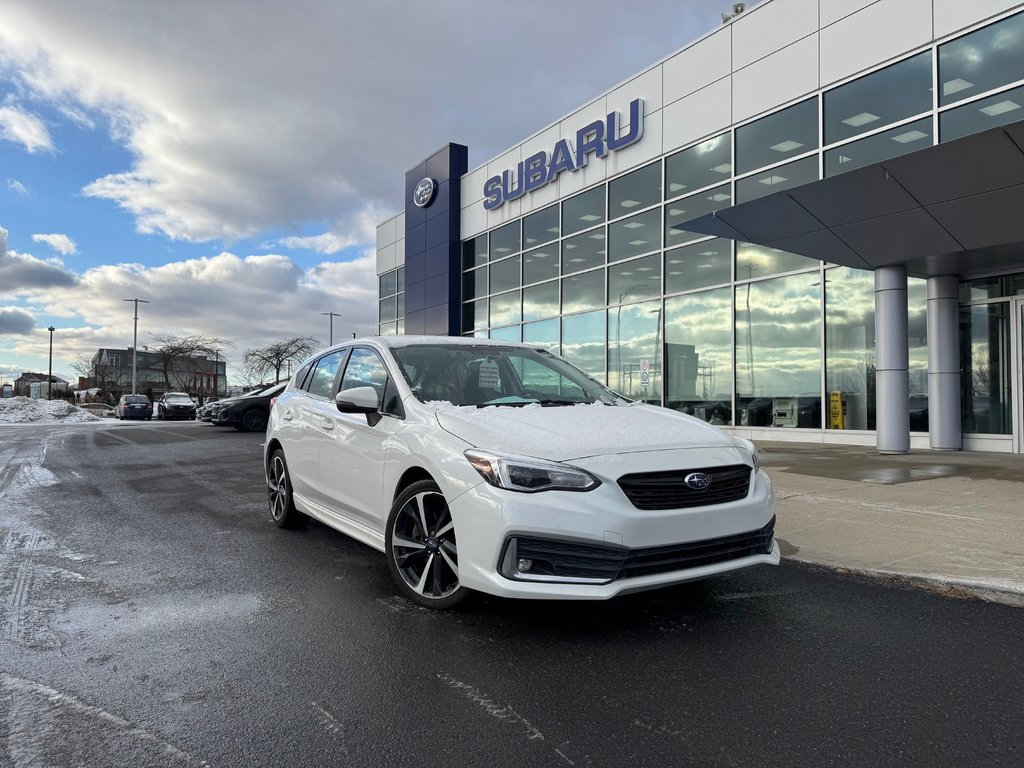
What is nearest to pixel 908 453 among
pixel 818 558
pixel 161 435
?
pixel 818 558

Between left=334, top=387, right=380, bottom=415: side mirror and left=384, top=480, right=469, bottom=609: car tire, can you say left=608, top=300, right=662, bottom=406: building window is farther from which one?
left=384, top=480, right=469, bottom=609: car tire

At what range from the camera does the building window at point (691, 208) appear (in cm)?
1617

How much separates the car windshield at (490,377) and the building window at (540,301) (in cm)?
1632

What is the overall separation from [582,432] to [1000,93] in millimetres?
11943

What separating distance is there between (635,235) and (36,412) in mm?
33954

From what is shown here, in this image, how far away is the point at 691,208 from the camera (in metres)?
16.9

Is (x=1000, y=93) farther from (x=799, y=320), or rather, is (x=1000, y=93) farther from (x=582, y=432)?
(x=582, y=432)

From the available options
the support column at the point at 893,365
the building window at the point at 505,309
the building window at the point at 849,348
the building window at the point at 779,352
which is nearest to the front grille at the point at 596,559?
the support column at the point at 893,365

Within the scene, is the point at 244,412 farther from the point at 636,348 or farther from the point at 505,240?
the point at 636,348

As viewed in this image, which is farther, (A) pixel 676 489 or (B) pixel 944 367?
(B) pixel 944 367

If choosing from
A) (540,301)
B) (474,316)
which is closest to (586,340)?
(540,301)

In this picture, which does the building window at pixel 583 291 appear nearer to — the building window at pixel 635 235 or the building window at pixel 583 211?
the building window at pixel 635 235

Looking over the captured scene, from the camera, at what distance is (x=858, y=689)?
3.02 metres

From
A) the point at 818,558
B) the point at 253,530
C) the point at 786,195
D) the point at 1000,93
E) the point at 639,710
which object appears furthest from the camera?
the point at 1000,93
